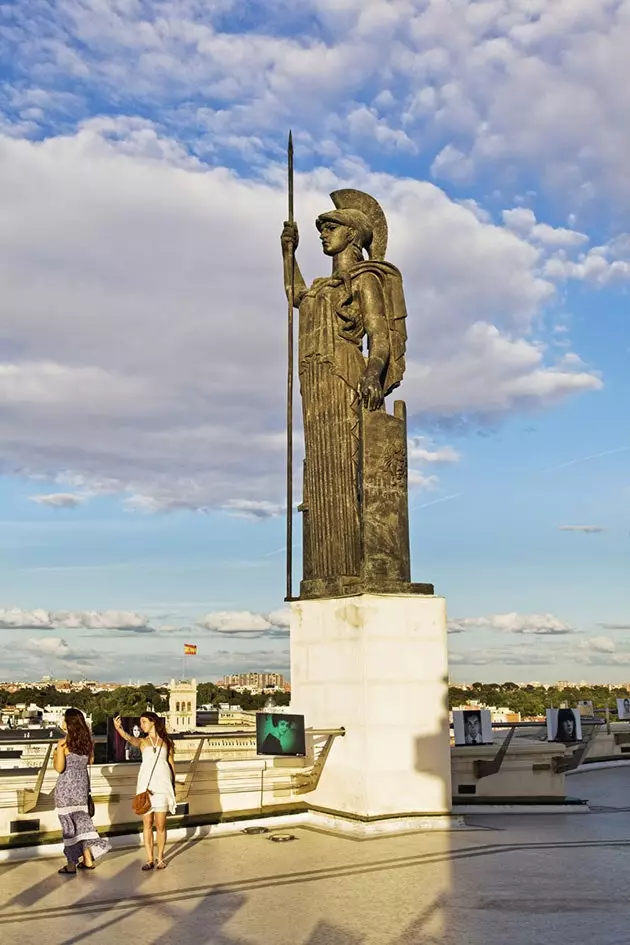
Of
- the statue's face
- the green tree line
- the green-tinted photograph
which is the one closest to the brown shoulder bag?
the green-tinted photograph

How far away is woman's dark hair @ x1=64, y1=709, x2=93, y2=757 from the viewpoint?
30.3 feet

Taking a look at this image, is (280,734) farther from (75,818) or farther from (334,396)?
(334,396)

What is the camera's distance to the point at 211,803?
11.4 m

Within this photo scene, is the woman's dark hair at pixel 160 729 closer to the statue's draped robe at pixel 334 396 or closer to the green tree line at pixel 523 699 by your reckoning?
the statue's draped robe at pixel 334 396

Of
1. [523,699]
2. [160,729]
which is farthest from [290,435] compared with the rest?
[523,699]

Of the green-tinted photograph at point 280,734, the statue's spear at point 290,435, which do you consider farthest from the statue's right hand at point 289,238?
the green-tinted photograph at point 280,734

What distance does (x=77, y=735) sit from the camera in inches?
366

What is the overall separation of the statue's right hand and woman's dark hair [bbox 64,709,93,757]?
765cm

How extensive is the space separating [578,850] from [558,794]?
386cm

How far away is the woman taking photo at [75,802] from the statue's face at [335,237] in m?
7.41

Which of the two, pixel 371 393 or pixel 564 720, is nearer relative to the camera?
pixel 371 393

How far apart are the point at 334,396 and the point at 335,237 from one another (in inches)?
93.7

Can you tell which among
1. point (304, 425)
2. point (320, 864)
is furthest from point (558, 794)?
point (304, 425)

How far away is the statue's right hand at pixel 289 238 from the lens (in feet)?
45.5
